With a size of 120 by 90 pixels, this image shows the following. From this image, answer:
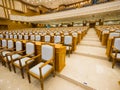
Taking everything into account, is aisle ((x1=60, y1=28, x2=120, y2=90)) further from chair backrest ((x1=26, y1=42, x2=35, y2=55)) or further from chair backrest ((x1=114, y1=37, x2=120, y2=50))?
chair backrest ((x1=26, y1=42, x2=35, y2=55))

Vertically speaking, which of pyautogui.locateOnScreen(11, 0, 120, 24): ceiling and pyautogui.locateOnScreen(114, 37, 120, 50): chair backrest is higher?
pyautogui.locateOnScreen(11, 0, 120, 24): ceiling

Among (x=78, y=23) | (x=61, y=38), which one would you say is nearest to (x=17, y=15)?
(x=78, y=23)

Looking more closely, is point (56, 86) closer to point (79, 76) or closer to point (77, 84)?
point (77, 84)

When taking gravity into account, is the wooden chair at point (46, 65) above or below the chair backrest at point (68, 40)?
below

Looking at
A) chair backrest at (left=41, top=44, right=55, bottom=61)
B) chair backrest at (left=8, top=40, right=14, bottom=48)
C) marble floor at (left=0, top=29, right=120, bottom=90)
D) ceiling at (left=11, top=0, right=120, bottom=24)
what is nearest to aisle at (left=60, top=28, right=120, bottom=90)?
marble floor at (left=0, top=29, right=120, bottom=90)

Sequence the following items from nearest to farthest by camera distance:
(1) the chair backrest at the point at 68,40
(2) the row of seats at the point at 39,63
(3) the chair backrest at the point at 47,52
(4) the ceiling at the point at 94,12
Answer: (2) the row of seats at the point at 39,63
(3) the chair backrest at the point at 47,52
(1) the chair backrest at the point at 68,40
(4) the ceiling at the point at 94,12

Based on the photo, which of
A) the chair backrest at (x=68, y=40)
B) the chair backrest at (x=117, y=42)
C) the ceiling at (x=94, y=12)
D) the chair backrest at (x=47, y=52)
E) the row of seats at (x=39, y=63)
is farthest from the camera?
the ceiling at (x=94, y=12)

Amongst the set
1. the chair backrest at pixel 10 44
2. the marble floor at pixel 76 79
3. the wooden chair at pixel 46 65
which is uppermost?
the chair backrest at pixel 10 44

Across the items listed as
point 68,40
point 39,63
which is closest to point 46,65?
point 39,63

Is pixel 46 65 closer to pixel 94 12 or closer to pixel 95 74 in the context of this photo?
pixel 95 74

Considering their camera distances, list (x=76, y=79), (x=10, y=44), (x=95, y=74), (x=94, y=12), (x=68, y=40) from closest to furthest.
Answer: (x=76, y=79), (x=95, y=74), (x=10, y=44), (x=68, y=40), (x=94, y=12)

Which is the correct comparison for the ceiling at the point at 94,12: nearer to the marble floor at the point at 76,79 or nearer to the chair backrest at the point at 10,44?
the marble floor at the point at 76,79

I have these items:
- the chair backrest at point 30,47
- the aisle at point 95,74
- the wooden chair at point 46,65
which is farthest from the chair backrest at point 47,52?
the aisle at point 95,74

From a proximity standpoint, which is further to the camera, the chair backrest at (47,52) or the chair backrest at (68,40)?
the chair backrest at (68,40)
